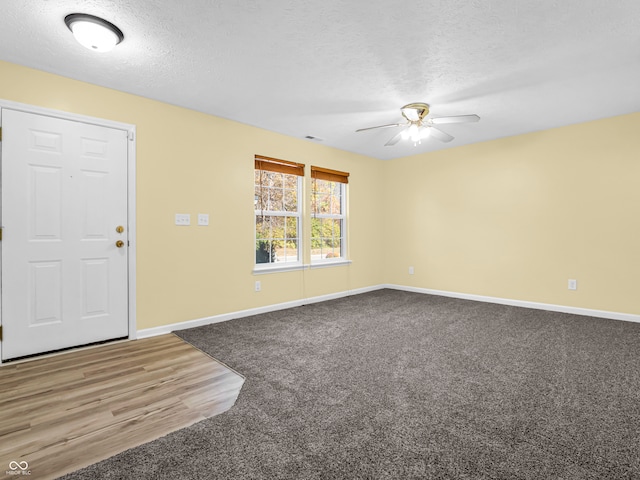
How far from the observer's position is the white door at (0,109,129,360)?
2.65m

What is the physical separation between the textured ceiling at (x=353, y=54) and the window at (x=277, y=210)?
89 centimetres

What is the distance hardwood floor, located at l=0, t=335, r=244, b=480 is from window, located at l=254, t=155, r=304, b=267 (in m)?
1.84

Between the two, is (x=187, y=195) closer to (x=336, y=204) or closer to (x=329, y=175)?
(x=329, y=175)

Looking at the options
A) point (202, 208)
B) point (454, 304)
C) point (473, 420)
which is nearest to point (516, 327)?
point (454, 304)

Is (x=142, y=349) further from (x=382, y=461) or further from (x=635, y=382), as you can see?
(x=635, y=382)

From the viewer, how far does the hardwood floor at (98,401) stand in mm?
1594

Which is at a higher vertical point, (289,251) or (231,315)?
(289,251)

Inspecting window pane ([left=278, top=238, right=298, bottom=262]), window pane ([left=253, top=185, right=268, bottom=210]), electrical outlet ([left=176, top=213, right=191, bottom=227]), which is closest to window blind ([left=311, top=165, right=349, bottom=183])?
window pane ([left=253, top=185, right=268, bottom=210])

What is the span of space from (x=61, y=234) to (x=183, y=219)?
1.08 meters

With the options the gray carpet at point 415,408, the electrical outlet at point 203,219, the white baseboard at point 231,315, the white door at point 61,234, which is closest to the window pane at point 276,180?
the electrical outlet at point 203,219

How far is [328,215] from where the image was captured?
5.27 metres

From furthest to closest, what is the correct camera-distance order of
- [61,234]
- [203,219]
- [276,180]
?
[276,180], [203,219], [61,234]

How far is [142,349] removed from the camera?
297cm

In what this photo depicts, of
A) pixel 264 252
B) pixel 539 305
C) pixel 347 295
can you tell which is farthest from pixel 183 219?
pixel 539 305
